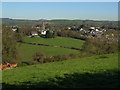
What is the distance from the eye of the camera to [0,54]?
2686 cm

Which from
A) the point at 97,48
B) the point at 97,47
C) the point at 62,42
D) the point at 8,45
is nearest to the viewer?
the point at 8,45

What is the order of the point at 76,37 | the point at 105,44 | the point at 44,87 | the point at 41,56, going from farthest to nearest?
the point at 76,37 → the point at 105,44 → the point at 41,56 → the point at 44,87

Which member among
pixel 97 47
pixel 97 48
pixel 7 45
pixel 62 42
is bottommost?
pixel 97 48

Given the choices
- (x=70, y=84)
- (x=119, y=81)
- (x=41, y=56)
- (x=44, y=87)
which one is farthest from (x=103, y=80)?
(x=41, y=56)

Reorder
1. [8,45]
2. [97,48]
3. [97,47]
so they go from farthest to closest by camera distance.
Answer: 1. [97,47]
2. [97,48]
3. [8,45]

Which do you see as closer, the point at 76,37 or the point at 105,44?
the point at 105,44

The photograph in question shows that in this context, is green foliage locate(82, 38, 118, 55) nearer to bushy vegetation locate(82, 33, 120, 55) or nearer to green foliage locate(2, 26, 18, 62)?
bushy vegetation locate(82, 33, 120, 55)

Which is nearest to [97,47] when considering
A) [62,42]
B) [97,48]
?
[97,48]

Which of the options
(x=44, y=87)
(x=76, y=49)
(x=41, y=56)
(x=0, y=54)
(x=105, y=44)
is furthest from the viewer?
Result: (x=76, y=49)

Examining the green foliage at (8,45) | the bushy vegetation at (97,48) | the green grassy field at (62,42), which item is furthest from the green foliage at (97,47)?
the green foliage at (8,45)

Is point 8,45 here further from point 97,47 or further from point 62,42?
point 62,42

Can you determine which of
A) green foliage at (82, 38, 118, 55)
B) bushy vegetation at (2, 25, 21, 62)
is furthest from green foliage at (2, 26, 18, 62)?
green foliage at (82, 38, 118, 55)

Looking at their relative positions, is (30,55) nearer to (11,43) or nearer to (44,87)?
(11,43)

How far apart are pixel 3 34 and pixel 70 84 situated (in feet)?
72.6
